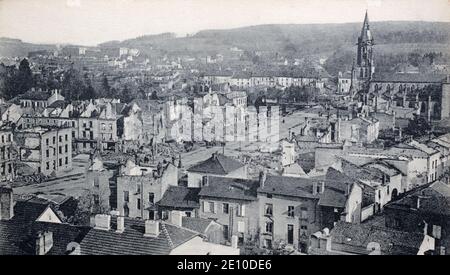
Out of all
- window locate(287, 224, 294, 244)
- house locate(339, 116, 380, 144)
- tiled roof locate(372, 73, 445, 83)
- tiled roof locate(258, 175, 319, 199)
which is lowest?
window locate(287, 224, 294, 244)

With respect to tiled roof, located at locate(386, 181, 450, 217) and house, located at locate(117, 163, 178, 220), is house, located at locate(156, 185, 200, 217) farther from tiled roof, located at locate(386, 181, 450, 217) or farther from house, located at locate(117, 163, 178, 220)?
tiled roof, located at locate(386, 181, 450, 217)

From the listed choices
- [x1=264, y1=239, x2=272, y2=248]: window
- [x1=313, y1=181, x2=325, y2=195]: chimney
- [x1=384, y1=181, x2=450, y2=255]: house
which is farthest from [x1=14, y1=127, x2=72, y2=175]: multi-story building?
[x1=384, y1=181, x2=450, y2=255]: house

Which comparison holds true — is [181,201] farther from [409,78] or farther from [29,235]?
[409,78]

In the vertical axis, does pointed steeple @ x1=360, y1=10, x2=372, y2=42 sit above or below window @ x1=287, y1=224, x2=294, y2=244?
above

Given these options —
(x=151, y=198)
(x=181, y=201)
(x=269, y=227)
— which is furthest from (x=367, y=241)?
(x=151, y=198)

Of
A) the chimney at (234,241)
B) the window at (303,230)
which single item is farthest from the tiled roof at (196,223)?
the window at (303,230)

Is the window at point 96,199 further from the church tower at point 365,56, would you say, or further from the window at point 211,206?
the church tower at point 365,56
